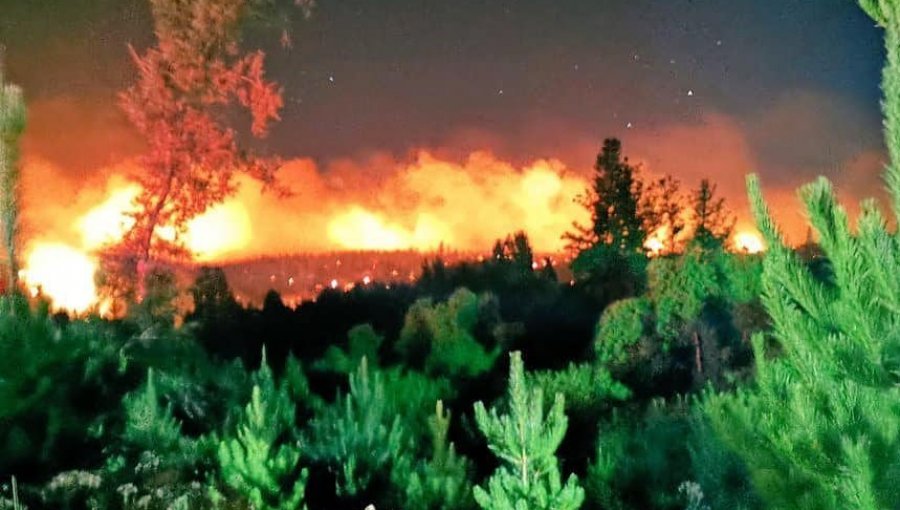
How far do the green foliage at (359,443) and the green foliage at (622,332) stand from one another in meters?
3.33

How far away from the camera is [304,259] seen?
940cm

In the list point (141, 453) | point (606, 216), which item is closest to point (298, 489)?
point (141, 453)

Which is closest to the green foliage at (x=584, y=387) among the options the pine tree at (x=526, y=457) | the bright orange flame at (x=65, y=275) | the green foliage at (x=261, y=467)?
the green foliage at (x=261, y=467)

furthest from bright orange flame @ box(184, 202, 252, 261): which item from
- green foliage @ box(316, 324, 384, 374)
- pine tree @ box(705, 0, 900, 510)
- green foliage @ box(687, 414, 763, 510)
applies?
pine tree @ box(705, 0, 900, 510)

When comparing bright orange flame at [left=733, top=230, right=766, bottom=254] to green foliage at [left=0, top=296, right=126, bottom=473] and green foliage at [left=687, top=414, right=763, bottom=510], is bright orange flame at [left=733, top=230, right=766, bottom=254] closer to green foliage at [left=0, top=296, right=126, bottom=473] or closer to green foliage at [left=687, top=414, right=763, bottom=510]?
green foliage at [left=687, top=414, right=763, bottom=510]

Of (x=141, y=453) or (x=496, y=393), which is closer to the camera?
(x=141, y=453)

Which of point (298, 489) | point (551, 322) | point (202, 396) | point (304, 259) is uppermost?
point (304, 259)

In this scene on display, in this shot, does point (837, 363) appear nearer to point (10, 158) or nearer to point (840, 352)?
point (840, 352)

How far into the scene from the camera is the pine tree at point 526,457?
369cm

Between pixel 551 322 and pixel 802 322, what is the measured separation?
7203 millimetres

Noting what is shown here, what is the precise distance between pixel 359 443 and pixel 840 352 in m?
3.20

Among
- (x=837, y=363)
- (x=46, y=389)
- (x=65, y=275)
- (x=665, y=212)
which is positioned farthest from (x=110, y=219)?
(x=837, y=363)

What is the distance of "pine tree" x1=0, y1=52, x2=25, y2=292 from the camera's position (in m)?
3.89

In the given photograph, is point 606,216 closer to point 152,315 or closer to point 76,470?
point 152,315
